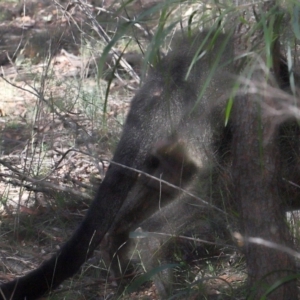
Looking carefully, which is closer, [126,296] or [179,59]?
[126,296]

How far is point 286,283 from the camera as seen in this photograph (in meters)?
2.28

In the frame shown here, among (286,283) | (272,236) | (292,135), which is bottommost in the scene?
(286,283)

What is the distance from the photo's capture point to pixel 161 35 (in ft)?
5.98

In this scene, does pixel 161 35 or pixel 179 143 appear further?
pixel 179 143

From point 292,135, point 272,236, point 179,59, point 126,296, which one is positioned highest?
point 179,59

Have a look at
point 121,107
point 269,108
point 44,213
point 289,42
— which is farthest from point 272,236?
point 121,107

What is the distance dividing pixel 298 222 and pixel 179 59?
0.98 meters

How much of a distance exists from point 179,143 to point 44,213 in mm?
1082

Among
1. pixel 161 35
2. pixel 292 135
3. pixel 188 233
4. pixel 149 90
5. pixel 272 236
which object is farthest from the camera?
pixel 188 233

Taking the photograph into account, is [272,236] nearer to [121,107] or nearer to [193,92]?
[193,92]

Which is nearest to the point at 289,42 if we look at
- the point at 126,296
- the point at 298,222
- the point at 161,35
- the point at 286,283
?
the point at 161,35

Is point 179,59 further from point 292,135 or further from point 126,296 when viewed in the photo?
point 126,296

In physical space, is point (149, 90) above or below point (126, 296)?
above

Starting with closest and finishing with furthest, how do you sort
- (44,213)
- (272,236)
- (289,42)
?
(289,42)
(272,236)
(44,213)
